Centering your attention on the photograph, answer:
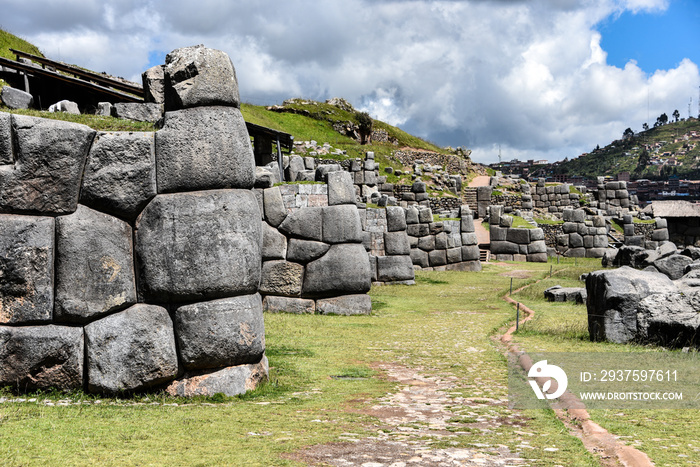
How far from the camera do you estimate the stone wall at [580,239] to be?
34.3m

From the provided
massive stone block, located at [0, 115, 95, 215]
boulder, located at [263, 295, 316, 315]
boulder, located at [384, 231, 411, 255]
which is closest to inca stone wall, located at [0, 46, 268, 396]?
massive stone block, located at [0, 115, 95, 215]

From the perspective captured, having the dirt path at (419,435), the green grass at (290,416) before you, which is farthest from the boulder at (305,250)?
the dirt path at (419,435)

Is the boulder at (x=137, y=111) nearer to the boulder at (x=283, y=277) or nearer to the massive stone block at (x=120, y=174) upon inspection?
the massive stone block at (x=120, y=174)

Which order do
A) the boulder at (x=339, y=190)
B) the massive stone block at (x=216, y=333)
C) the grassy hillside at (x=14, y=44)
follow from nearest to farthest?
the massive stone block at (x=216, y=333) → the boulder at (x=339, y=190) → the grassy hillside at (x=14, y=44)

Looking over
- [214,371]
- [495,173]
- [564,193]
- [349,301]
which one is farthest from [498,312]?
[495,173]

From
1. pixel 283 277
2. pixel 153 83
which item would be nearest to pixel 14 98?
pixel 153 83

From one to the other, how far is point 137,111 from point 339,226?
5.16 metres

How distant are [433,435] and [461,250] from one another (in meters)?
20.9

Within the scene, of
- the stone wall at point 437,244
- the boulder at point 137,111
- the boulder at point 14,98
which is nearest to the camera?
the boulder at point 14,98

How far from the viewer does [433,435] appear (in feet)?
18.5

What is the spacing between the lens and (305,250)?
537 inches

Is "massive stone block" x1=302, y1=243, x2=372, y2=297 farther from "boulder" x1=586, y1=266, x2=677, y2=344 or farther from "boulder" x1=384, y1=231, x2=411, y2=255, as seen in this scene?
"boulder" x1=384, y1=231, x2=411, y2=255

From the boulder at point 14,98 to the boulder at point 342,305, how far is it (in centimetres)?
666

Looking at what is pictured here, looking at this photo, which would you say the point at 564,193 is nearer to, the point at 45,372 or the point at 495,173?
the point at 495,173
